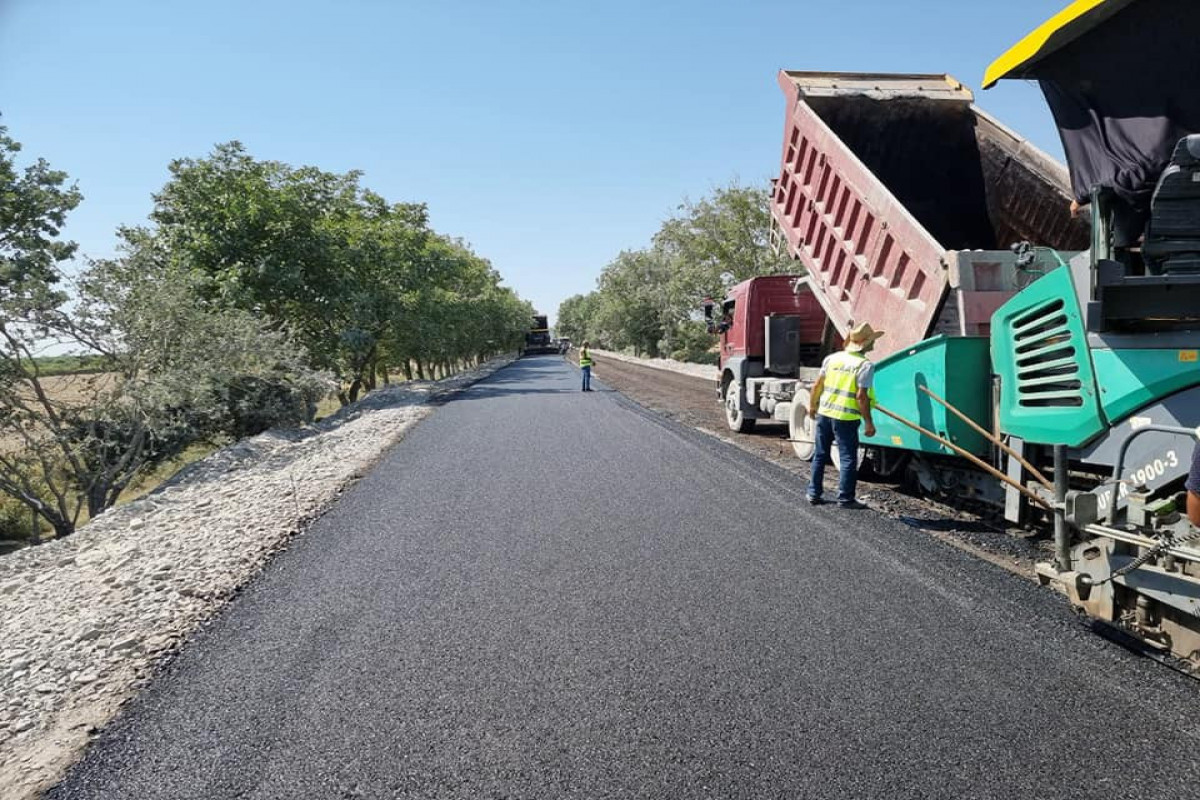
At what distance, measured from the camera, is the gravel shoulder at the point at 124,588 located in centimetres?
276

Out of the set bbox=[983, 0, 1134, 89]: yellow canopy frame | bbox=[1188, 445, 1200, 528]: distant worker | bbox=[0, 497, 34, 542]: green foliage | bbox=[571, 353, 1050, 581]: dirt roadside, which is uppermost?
bbox=[983, 0, 1134, 89]: yellow canopy frame

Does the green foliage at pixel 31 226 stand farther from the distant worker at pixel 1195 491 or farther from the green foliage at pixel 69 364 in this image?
the distant worker at pixel 1195 491

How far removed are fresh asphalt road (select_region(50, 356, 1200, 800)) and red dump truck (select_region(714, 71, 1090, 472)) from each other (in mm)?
1962

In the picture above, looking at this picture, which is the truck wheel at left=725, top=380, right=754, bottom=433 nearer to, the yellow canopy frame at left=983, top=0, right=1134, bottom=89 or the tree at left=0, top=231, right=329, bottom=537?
the yellow canopy frame at left=983, top=0, right=1134, bottom=89

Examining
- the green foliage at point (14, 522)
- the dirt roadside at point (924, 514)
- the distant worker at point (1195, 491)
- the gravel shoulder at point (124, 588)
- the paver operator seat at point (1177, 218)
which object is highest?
the paver operator seat at point (1177, 218)

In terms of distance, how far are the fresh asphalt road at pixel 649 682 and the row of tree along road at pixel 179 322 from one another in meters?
8.77

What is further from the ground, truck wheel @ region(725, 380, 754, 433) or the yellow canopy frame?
the yellow canopy frame

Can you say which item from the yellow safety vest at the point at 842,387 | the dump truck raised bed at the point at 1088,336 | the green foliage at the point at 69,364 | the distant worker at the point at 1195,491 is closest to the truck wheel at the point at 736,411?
the dump truck raised bed at the point at 1088,336

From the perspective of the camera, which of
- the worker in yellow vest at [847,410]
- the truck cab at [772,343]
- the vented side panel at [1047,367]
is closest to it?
the vented side panel at [1047,367]

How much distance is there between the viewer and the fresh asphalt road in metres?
2.28

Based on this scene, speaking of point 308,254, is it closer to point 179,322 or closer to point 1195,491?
point 179,322

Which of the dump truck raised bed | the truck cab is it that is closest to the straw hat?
the dump truck raised bed

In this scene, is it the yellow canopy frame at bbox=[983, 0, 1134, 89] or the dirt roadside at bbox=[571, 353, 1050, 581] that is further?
the dirt roadside at bbox=[571, 353, 1050, 581]

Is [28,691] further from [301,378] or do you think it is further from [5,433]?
[301,378]
